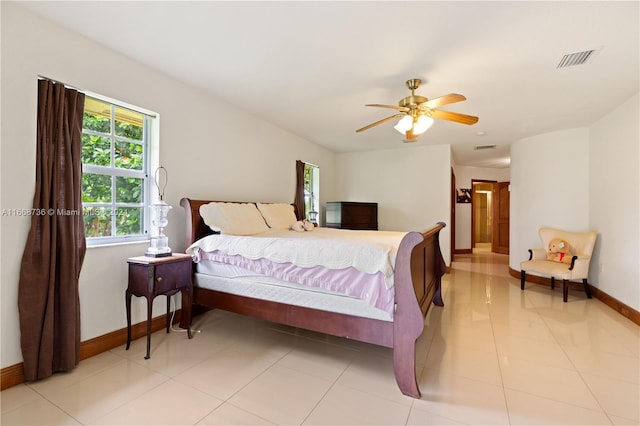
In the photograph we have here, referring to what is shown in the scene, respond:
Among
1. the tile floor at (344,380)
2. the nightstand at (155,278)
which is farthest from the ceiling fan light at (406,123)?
the nightstand at (155,278)

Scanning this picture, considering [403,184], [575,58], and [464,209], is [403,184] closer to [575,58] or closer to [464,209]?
[464,209]

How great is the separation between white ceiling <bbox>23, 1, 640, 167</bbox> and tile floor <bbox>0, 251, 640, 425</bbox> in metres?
2.45

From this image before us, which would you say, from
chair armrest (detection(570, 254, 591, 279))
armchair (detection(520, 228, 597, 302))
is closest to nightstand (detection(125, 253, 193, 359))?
armchair (detection(520, 228, 597, 302))

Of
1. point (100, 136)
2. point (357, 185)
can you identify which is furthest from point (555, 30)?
point (357, 185)

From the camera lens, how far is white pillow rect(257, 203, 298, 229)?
12.1 ft

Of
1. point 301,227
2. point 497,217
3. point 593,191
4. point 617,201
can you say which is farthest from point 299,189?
point 497,217

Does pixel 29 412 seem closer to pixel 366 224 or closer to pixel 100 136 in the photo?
pixel 100 136

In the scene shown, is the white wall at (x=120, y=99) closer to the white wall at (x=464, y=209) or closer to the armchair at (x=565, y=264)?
the armchair at (x=565, y=264)

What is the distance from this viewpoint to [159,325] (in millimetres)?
2812

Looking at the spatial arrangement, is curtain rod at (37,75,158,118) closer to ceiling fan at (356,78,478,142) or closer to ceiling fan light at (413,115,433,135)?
ceiling fan at (356,78,478,142)

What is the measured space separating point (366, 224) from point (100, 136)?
4472mm

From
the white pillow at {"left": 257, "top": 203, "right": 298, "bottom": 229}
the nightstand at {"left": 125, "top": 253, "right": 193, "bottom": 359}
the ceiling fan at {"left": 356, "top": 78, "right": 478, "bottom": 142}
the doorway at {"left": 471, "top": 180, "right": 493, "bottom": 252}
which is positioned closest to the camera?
the nightstand at {"left": 125, "top": 253, "right": 193, "bottom": 359}

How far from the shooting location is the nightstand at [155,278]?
2.28 meters

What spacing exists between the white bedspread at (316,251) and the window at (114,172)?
622 mm
